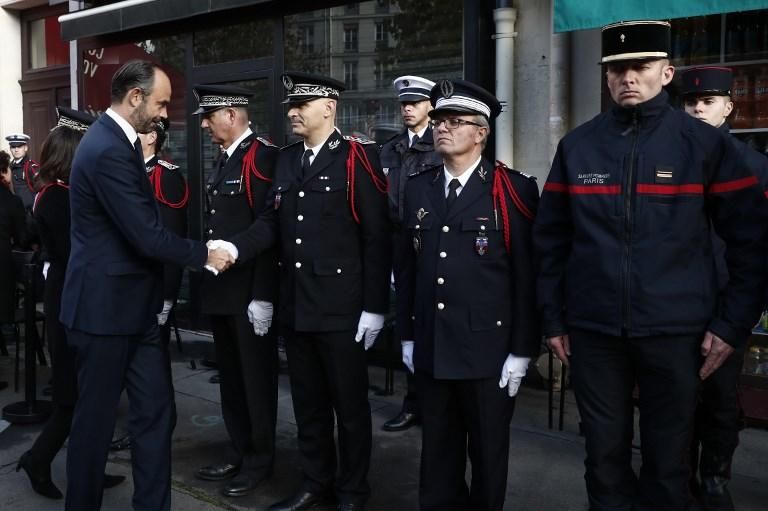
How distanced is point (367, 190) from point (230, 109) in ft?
3.33

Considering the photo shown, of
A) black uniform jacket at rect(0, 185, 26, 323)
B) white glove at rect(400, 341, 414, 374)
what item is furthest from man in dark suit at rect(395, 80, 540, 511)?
black uniform jacket at rect(0, 185, 26, 323)

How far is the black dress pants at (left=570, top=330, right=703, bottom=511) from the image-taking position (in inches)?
113

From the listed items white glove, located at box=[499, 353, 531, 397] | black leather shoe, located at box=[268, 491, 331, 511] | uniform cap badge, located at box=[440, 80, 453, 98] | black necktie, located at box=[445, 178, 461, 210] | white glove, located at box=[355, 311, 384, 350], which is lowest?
black leather shoe, located at box=[268, 491, 331, 511]

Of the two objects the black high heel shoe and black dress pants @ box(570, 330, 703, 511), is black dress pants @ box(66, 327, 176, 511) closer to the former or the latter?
the black high heel shoe

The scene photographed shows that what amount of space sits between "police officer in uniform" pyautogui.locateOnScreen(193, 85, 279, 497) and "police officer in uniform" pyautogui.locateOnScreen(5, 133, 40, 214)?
233 inches

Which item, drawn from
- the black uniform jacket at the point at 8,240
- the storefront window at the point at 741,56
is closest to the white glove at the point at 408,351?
the storefront window at the point at 741,56

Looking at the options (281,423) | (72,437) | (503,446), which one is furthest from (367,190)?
(281,423)

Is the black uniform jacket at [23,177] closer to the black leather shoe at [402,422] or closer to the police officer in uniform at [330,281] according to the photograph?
the black leather shoe at [402,422]

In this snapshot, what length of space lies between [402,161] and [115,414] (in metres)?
2.52

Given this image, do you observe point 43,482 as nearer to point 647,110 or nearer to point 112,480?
point 112,480

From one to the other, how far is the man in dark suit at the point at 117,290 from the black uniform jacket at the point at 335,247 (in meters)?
0.57

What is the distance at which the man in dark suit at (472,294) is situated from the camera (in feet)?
10.6

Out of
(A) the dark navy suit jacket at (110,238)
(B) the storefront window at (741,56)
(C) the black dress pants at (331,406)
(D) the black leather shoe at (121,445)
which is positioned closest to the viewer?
(A) the dark navy suit jacket at (110,238)

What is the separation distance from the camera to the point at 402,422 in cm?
522
